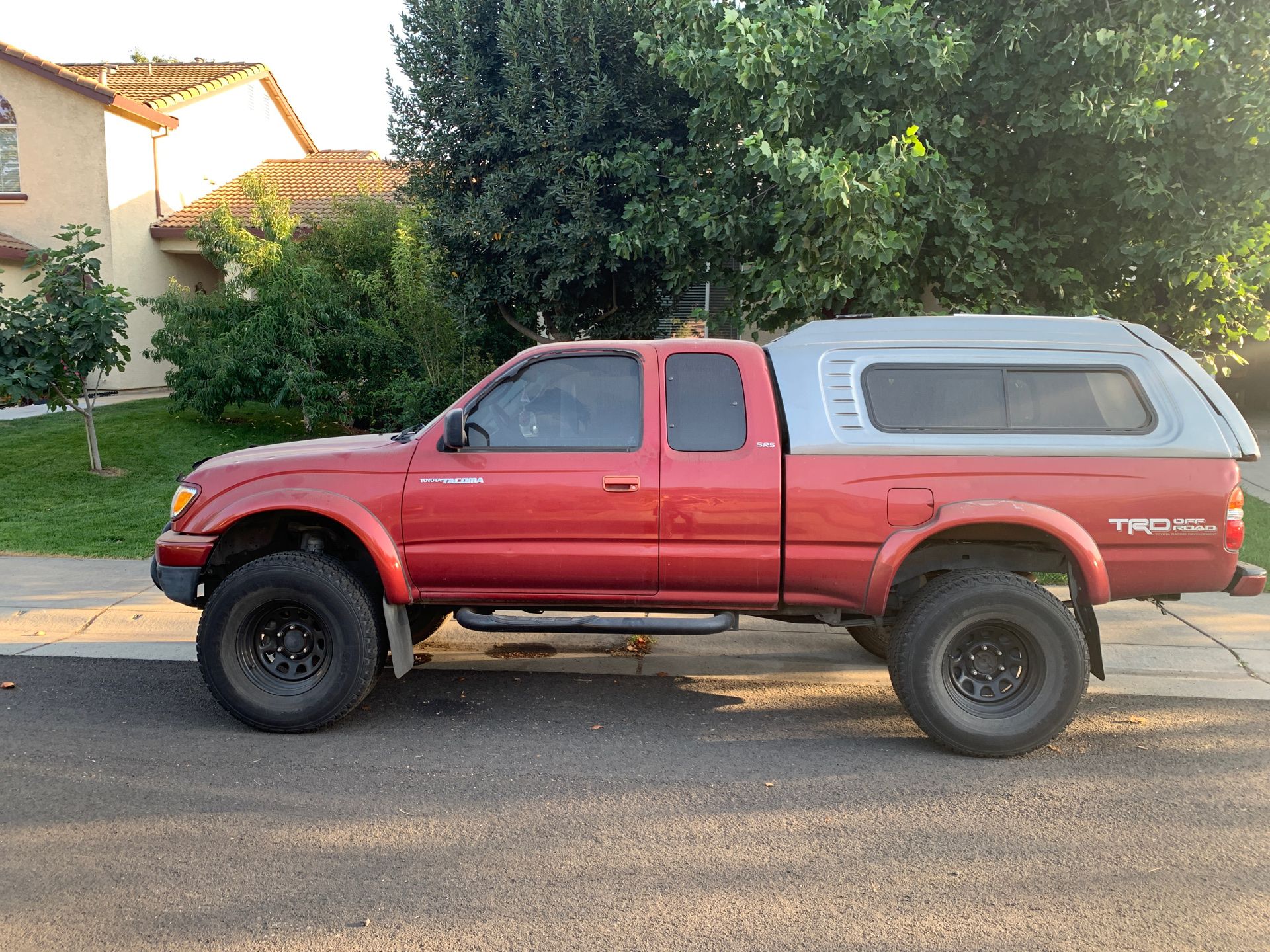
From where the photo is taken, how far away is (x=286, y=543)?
5992 mm

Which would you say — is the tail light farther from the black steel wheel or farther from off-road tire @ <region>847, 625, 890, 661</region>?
the black steel wheel

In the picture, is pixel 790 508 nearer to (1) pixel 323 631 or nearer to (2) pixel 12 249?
(1) pixel 323 631

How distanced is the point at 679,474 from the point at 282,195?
806 inches

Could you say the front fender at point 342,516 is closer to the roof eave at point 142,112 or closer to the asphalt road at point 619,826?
the asphalt road at point 619,826

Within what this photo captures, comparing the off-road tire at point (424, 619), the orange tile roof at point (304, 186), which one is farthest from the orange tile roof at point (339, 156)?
the off-road tire at point (424, 619)

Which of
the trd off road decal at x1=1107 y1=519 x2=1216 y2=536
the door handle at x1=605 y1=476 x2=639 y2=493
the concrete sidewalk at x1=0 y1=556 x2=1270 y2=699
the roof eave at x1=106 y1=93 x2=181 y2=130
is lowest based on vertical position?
the concrete sidewalk at x1=0 y1=556 x2=1270 y2=699

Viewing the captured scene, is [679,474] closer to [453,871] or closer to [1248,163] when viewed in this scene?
[453,871]

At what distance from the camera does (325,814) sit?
173 inches

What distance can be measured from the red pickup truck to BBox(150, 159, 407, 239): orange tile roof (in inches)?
549

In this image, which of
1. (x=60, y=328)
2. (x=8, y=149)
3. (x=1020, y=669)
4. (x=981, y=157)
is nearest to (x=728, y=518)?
(x=1020, y=669)

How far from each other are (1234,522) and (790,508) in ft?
7.24

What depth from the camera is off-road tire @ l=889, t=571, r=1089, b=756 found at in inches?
199

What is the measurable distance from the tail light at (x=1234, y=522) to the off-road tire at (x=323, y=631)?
4.37 meters

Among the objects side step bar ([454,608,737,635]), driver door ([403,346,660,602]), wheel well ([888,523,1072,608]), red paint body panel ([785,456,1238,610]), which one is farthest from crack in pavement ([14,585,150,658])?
wheel well ([888,523,1072,608])
